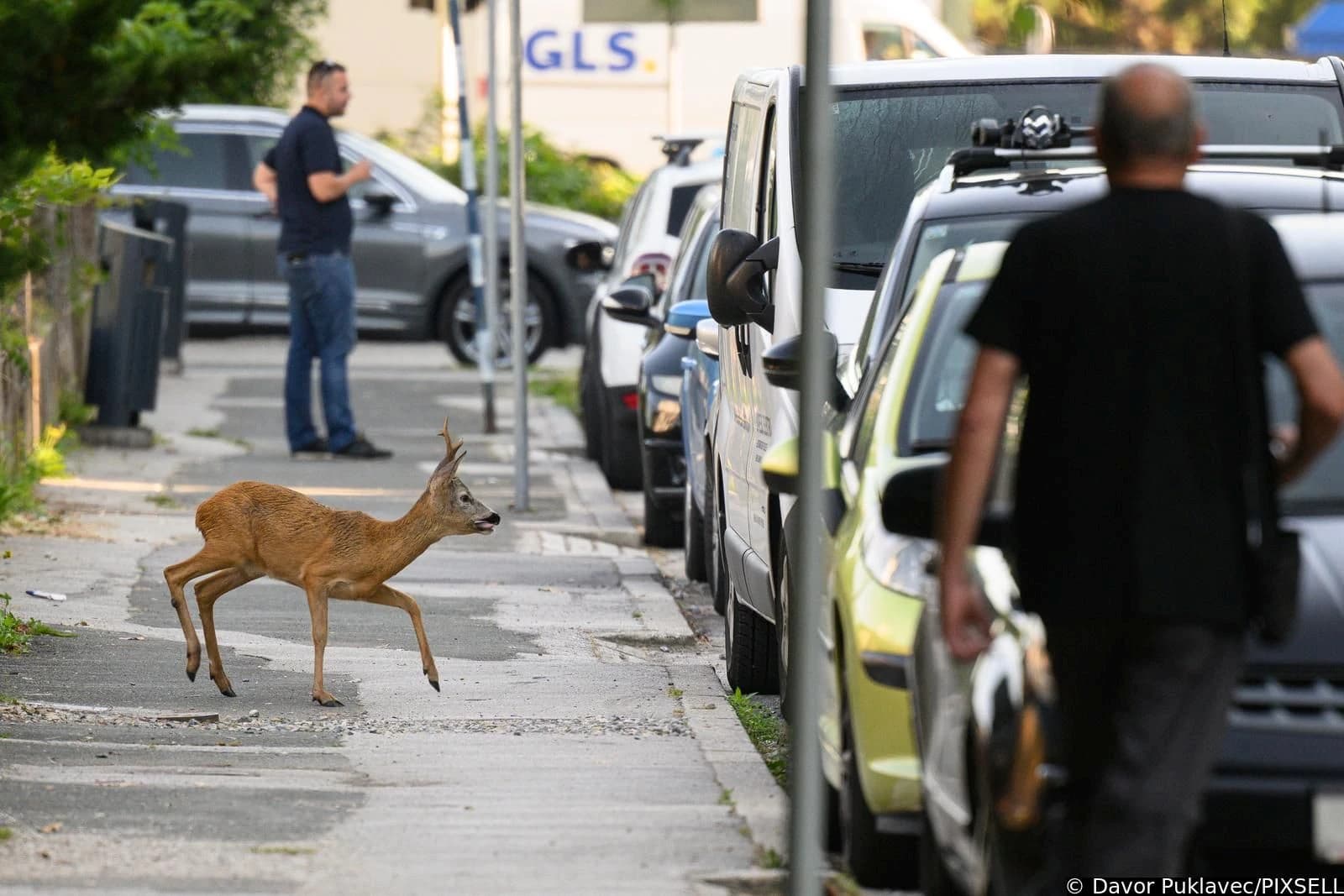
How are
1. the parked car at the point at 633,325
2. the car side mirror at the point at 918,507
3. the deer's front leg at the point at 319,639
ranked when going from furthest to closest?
the parked car at the point at 633,325 → the deer's front leg at the point at 319,639 → the car side mirror at the point at 918,507

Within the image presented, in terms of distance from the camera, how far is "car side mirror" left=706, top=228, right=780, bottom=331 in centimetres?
845

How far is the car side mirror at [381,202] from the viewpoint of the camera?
23.0 meters

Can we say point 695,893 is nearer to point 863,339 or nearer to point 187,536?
point 863,339

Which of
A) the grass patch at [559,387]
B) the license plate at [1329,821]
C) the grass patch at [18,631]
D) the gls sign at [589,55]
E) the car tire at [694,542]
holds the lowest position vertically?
the grass patch at [559,387]

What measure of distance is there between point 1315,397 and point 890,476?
50.8 inches

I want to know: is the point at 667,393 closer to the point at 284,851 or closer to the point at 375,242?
the point at 284,851

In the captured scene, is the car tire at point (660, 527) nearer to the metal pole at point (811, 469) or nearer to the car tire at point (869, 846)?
the car tire at point (869, 846)

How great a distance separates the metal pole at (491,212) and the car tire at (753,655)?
26.3 ft

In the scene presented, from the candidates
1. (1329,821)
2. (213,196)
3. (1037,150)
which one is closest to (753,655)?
(1037,150)

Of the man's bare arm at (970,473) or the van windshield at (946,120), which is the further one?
the van windshield at (946,120)

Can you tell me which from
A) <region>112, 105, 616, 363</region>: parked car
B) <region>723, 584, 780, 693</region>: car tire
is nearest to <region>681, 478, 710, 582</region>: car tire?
<region>723, 584, 780, 693</region>: car tire

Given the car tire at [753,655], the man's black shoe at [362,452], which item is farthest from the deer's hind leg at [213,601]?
the man's black shoe at [362,452]

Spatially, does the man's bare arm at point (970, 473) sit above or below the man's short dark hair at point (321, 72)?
below

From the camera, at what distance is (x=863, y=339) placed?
24.4 feet
